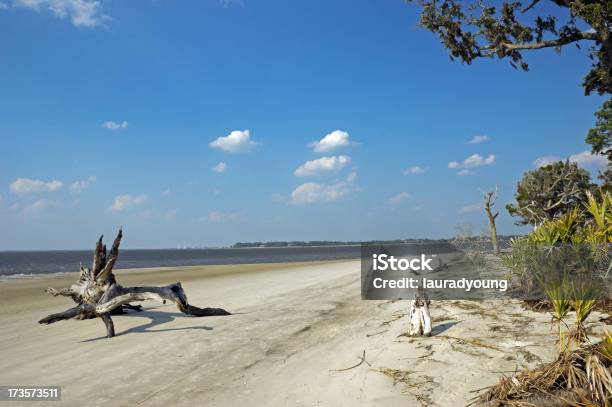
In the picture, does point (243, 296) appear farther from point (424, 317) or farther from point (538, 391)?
point (538, 391)

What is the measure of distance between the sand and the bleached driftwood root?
25 centimetres

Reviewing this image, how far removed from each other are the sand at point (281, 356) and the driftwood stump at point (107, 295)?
14.4 inches

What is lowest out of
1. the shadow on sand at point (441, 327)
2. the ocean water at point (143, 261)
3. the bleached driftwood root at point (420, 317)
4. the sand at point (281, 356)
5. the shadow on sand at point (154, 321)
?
the ocean water at point (143, 261)

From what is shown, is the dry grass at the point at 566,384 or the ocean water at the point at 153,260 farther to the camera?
the ocean water at the point at 153,260

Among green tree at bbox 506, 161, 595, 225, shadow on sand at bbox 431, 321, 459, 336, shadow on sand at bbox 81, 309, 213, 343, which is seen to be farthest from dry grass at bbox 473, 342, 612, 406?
green tree at bbox 506, 161, 595, 225

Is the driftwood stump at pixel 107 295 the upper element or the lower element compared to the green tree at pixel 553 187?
lower

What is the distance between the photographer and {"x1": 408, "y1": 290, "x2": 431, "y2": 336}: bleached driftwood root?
758 cm

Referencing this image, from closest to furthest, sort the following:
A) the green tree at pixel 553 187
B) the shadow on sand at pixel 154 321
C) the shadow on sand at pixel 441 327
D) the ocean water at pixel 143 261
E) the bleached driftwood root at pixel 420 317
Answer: the bleached driftwood root at pixel 420 317 → the shadow on sand at pixel 441 327 → the shadow on sand at pixel 154 321 → the green tree at pixel 553 187 → the ocean water at pixel 143 261

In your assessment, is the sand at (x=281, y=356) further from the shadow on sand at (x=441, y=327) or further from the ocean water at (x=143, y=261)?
the ocean water at (x=143, y=261)

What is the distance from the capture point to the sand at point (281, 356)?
17.7 feet

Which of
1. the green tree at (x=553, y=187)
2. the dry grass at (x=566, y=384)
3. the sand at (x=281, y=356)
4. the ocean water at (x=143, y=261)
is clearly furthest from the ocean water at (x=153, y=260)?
the dry grass at (x=566, y=384)

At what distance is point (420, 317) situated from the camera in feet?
25.2

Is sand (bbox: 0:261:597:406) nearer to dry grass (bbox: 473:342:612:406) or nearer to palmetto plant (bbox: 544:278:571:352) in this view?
palmetto plant (bbox: 544:278:571:352)

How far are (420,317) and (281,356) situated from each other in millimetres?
2633
